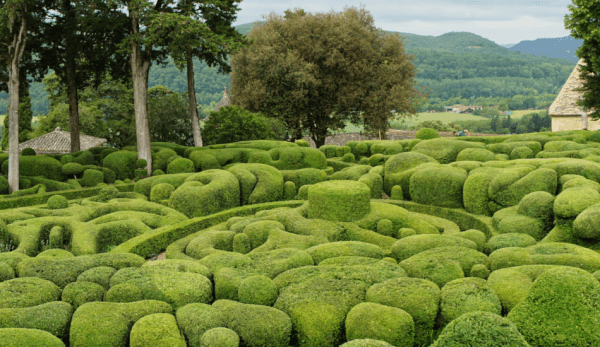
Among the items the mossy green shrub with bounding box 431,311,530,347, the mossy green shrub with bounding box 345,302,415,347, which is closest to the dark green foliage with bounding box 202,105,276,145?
the mossy green shrub with bounding box 345,302,415,347

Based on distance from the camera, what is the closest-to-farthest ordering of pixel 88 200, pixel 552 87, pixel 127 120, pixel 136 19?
pixel 88 200 → pixel 136 19 → pixel 127 120 → pixel 552 87

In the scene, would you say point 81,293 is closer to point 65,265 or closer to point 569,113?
point 65,265

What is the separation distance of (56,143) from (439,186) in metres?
35.8

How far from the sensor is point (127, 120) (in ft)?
136

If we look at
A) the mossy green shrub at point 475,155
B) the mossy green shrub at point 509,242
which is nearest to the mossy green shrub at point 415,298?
the mossy green shrub at point 509,242

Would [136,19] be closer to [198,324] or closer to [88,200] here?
[88,200]

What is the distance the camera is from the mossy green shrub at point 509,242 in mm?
9531

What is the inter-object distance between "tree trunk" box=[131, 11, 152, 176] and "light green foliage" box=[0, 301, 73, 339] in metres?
14.7

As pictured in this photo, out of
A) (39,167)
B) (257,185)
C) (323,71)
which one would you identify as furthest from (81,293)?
(323,71)

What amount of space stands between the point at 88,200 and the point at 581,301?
14939mm

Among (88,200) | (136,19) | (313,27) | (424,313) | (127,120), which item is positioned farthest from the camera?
(127,120)

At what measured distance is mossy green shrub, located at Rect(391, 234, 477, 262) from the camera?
948 cm

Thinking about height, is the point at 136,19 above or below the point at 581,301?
above

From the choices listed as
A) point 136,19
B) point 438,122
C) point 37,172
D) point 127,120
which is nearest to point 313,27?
point 136,19
